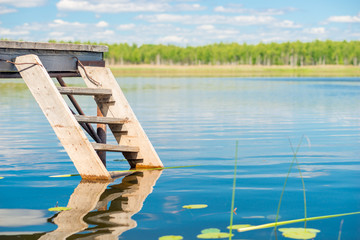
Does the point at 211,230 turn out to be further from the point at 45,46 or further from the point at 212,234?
the point at 45,46

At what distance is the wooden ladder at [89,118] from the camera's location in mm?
7816

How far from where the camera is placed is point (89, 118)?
8469mm

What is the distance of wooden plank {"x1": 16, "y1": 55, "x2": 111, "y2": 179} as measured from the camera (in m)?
7.78

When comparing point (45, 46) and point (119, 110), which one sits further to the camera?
point (119, 110)

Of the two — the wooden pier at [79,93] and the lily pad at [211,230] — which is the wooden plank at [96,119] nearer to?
the wooden pier at [79,93]

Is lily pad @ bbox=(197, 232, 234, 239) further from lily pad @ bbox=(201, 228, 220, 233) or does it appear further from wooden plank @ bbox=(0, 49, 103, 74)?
wooden plank @ bbox=(0, 49, 103, 74)

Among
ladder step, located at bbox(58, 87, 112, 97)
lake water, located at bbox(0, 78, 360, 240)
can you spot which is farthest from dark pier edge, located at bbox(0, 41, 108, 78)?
lake water, located at bbox(0, 78, 360, 240)

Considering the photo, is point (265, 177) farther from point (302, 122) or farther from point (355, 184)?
point (302, 122)

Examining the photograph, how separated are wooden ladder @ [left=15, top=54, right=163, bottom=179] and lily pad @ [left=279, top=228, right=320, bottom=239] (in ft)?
11.2

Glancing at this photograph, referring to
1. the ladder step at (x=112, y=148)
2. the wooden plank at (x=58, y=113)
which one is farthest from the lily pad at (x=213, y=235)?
the ladder step at (x=112, y=148)

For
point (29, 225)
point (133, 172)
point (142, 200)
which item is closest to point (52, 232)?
point (29, 225)

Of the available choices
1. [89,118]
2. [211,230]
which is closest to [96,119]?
[89,118]

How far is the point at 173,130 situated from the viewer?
15688 millimetres

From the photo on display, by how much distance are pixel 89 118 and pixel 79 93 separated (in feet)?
1.41
